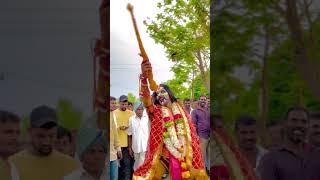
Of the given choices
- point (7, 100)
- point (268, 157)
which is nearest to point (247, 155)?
point (268, 157)

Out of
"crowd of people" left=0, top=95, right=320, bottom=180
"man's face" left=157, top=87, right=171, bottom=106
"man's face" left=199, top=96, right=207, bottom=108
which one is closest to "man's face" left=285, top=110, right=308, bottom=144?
"crowd of people" left=0, top=95, right=320, bottom=180

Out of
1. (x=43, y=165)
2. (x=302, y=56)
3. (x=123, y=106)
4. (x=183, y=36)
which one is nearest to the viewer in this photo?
(x=302, y=56)

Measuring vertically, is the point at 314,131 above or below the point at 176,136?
above

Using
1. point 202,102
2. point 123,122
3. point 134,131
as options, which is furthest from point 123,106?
point 202,102

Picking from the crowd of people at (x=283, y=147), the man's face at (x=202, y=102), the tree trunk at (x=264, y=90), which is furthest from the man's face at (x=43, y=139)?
the man's face at (x=202, y=102)

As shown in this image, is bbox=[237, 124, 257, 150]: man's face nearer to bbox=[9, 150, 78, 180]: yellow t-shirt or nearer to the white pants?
bbox=[9, 150, 78, 180]: yellow t-shirt

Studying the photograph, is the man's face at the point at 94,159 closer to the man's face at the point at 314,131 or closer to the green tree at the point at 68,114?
the green tree at the point at 68,114

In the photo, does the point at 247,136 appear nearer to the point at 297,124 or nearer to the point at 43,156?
the point at 297,124

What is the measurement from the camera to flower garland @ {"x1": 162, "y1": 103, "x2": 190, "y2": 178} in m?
5.96

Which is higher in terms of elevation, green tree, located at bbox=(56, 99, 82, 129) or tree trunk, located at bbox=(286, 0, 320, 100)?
tree trunk, located at bbox=(286, 0, 320, 100)

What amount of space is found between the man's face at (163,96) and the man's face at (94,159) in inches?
184

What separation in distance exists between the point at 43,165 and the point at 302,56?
760 millimetres

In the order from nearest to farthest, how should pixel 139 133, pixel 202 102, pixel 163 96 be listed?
1. pixel 163 96
2. pixel 139 133
3. pixel 202 102

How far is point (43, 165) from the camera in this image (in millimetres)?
1533
